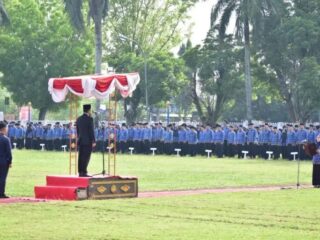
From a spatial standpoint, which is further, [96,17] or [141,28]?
[141,28]

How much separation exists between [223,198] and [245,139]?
2524 cm

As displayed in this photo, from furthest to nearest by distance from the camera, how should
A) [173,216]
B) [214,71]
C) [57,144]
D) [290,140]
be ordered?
[214,71]
[57,144]
[290,140]
[173,216]

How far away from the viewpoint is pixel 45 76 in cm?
7269

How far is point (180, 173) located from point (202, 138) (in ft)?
56.3

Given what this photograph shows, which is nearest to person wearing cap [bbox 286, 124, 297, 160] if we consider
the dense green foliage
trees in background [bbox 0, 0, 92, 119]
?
the dense green foliage

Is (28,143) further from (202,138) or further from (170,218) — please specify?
(170,218)

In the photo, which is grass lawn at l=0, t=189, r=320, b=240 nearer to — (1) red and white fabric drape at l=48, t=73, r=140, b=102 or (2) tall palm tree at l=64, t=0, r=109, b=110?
(1) red and white fabric drape at l=48, t=73, r=140, b=102

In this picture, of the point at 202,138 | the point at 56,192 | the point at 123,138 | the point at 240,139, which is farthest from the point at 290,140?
the point at 56,192

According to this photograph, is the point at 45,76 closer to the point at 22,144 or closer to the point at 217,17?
the point at 22,144

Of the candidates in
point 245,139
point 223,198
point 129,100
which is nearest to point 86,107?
point 223,198

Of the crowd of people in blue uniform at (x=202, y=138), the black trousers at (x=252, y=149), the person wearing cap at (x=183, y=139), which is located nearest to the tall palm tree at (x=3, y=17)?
the crowd of people in blue uniform at (x=202, y=138)

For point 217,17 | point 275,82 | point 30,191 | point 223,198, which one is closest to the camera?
point 223,198

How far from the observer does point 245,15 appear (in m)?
54.1

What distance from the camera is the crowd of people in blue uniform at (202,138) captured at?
45312 mm
